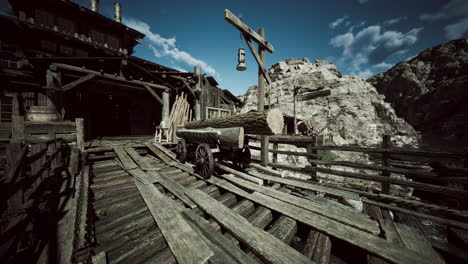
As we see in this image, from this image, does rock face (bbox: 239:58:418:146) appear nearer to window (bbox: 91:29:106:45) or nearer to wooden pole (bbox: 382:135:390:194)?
wooden pole (bbox: 382:135:390:194)

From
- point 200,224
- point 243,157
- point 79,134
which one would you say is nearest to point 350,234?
point 200,224

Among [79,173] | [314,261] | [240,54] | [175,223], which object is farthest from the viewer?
[240,54]

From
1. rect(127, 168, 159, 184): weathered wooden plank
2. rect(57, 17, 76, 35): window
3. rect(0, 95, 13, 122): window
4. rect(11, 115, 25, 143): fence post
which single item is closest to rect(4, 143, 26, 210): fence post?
rect(127, 168, 159, 184): weathered wooden plank

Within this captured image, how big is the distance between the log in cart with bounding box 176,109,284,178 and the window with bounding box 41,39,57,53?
1182 centimetres

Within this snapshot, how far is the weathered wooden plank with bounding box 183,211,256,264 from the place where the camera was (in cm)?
167

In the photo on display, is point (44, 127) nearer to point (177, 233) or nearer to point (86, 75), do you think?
point (177, 233)

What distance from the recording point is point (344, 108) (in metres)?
33.2

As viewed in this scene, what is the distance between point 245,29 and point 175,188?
494 centimetres

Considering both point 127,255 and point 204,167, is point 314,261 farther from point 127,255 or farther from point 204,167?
point 204,167

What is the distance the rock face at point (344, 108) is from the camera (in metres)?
31.9

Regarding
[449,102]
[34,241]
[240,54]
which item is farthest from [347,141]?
[449,102]

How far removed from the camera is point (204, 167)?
13.9 feet

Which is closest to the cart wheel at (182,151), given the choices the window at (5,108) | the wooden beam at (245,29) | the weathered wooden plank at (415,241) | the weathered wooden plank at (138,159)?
the weathered wooden plank at (138,159)

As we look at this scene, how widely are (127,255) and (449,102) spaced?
78.0 meters
